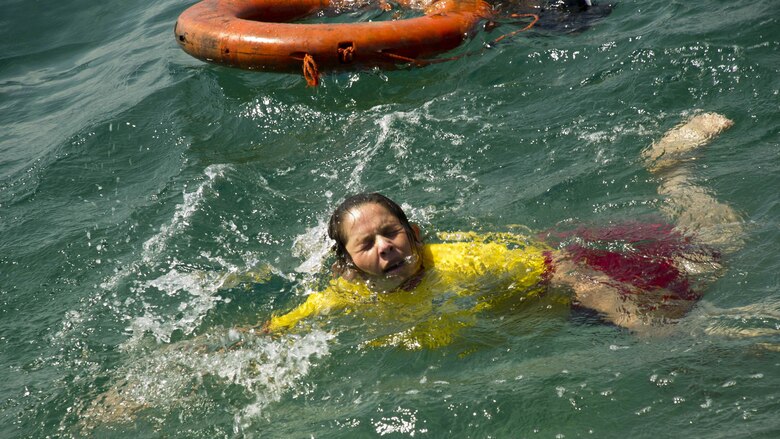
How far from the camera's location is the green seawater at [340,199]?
3822 millimetres

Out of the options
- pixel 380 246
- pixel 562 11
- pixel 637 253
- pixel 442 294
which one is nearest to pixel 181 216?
pixel 380 246

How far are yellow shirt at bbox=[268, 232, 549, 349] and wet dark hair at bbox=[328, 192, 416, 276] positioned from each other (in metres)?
0.15

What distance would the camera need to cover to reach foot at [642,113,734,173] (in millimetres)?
5703

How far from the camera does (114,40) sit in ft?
37.9

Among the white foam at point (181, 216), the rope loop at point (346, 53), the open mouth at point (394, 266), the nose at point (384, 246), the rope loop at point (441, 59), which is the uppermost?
the rope loop at point (346, 53)

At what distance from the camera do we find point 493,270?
4.77m

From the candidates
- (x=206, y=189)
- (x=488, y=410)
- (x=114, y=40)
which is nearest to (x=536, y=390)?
(x=488, y=410)

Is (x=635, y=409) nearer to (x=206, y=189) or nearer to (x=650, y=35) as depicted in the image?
(x=206, y=189)

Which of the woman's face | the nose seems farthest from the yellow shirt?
the nose

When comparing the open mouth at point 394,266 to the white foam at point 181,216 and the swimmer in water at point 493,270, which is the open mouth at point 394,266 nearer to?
the swimmer in water at point 493,270

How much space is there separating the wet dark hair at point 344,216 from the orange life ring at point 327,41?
3.44 metres

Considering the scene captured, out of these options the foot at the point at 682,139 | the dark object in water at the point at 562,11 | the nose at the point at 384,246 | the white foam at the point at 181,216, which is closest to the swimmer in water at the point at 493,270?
the nose at the point at 384,246

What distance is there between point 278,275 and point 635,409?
2.82m

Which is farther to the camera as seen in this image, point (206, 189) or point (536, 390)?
point (206, 189)
